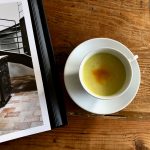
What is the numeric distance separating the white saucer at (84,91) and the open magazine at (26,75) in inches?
1.3

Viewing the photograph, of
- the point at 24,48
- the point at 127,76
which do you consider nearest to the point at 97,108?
the point at 127,76

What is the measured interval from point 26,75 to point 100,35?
0.57 feet

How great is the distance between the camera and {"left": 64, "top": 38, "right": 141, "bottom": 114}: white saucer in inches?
25.9

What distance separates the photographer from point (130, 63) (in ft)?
2.13

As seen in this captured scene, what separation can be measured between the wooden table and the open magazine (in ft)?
0.07

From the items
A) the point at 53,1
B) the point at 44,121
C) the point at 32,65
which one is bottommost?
the point at 44,121

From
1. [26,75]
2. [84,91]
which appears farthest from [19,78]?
[84,91]

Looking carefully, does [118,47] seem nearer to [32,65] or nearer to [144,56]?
[144,56]

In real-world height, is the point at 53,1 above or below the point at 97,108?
above

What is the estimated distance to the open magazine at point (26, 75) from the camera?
655 millimetres

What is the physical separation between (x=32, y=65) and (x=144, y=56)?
23cm

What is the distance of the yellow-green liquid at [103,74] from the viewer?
0.66 m

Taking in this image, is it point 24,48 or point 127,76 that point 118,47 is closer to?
point 127,76

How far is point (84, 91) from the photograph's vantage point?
66 centimetres
